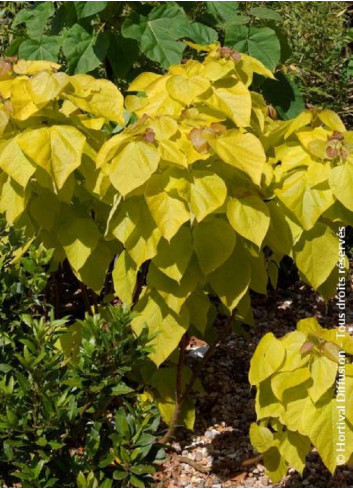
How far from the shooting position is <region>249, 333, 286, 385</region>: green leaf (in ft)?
7.45

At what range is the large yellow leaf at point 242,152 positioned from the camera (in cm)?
215

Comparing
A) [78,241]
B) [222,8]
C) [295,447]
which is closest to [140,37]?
[222,8]

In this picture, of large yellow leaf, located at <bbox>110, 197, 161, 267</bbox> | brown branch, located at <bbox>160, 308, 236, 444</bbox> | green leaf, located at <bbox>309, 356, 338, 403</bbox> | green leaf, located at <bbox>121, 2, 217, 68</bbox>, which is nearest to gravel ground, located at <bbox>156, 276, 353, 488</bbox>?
brown branch, located at <bbox>160, 308, 236, 444</bbox>

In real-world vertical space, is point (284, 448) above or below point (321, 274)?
below

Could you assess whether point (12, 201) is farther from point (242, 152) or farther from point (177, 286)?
point (242, 152)

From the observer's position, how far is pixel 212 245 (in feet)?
7.33

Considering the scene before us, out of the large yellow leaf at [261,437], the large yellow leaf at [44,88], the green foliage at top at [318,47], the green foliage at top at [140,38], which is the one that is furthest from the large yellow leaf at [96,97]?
the green foliage at top at [318,47]

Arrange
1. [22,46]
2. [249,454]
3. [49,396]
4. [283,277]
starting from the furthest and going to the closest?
[283,277] < [22,46] < [249,454] < [49,396]

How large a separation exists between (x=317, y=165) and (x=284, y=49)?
1.23 meters

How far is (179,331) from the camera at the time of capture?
7.88ft

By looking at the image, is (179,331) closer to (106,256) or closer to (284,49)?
(106,256)

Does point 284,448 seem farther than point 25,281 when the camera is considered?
Yes

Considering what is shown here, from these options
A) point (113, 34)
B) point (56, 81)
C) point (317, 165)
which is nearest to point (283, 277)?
point (113, 34)

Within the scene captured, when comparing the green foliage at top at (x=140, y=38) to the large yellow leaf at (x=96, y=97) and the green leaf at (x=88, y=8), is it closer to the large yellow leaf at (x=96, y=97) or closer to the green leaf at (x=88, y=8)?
the green leaf at (x=88, y=8)
